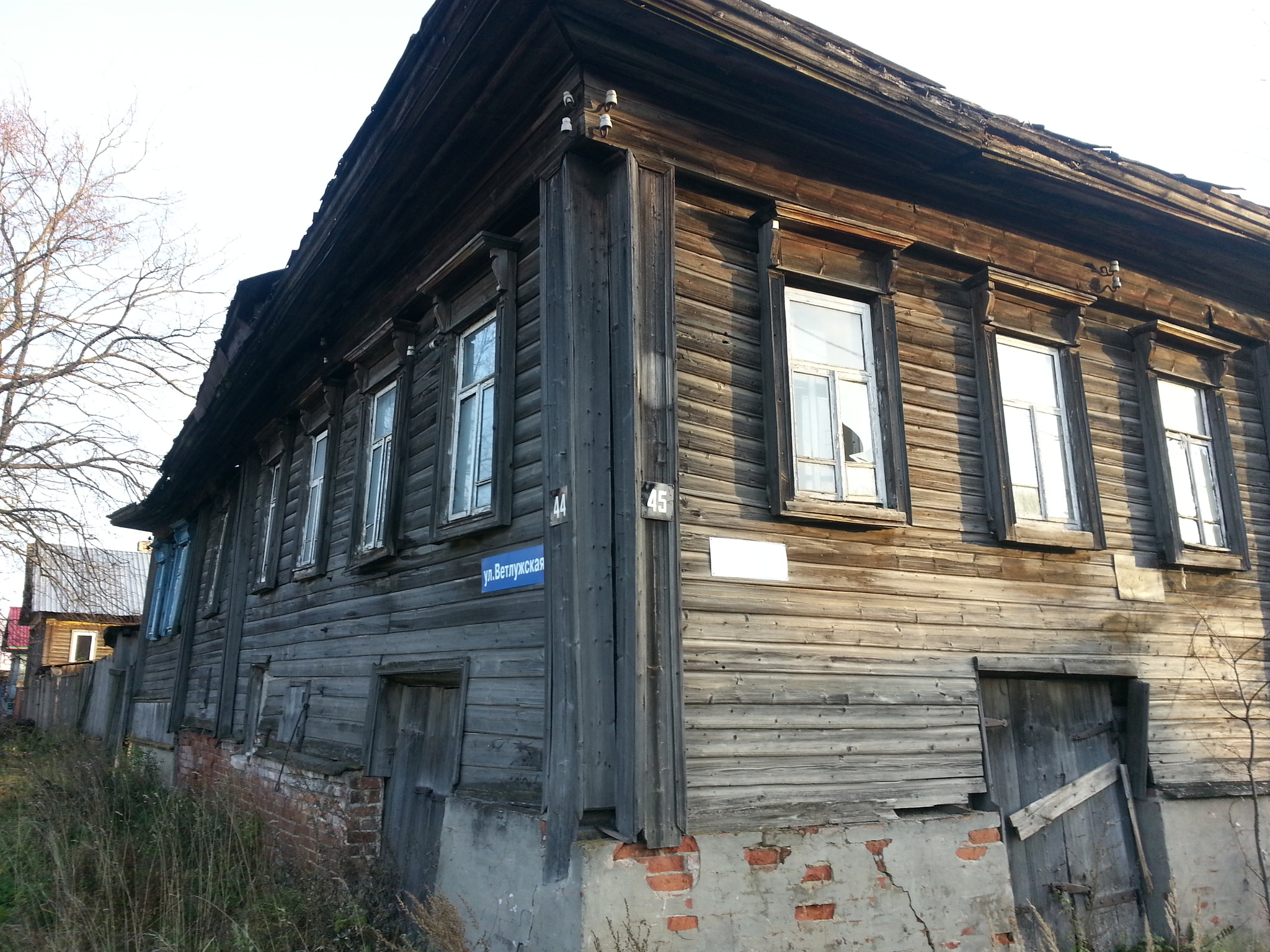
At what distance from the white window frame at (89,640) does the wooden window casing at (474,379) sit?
34.5m

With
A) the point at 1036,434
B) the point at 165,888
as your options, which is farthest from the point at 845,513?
the point at 165,888

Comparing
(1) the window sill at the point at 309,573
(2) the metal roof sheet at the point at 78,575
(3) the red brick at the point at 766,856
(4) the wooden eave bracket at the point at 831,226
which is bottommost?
(3) the red brick at the point at 766,856

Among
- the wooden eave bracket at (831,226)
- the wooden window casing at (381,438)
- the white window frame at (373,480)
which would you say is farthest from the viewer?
the white window frame at (373,480)

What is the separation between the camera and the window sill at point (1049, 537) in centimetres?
593

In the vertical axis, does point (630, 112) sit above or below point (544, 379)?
above

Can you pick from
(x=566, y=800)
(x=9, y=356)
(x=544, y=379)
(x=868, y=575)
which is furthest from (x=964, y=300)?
(x=9, y=356)

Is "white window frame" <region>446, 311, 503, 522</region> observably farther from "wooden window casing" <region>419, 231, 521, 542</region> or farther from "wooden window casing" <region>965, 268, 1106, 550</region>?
"wooden window casing" <region>965, 268, 1106, 550</region>

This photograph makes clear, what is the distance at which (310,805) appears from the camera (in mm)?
7195

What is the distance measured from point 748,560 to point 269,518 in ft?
24.1

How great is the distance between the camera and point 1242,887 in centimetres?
628

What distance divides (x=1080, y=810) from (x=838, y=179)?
432 cm

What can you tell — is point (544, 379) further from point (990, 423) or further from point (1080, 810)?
point (1080, 810)

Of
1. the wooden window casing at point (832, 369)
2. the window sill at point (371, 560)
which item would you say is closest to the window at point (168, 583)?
the window sill at point (371, 560)

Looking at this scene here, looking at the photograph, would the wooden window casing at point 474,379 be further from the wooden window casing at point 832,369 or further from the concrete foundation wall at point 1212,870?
the concrete foundation wall at point 1212,870
